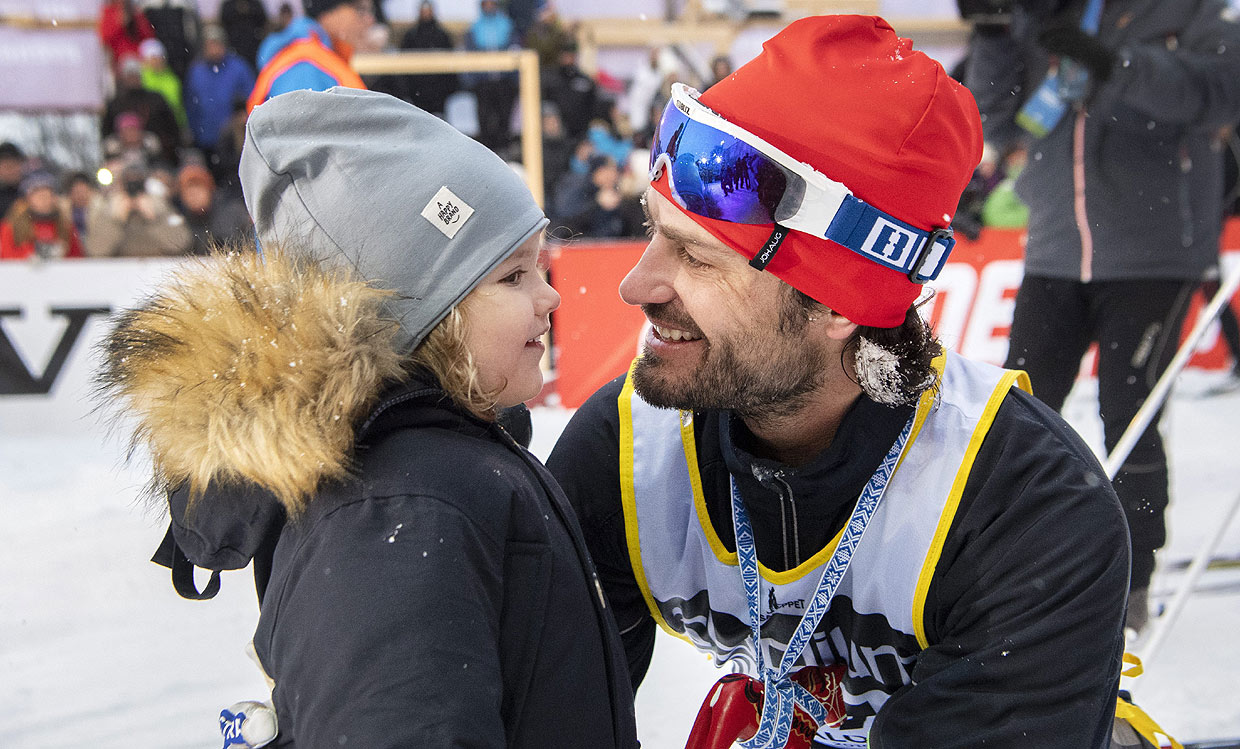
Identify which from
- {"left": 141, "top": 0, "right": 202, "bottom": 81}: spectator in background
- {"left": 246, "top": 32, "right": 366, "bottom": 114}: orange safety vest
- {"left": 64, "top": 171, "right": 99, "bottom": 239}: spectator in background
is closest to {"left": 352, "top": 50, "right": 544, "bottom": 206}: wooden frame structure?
{"left": 64, "top": 171, "right": 99, "bottom": 239}: spectator in background

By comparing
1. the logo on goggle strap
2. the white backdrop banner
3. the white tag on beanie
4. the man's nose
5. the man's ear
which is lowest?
the white backdrop banner

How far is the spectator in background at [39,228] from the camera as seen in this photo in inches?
220

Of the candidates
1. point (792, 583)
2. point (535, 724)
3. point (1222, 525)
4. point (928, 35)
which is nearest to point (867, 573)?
point (792, 583)

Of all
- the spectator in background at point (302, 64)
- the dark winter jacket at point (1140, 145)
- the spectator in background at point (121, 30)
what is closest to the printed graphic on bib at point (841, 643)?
the spectator in background at point (302, 64)

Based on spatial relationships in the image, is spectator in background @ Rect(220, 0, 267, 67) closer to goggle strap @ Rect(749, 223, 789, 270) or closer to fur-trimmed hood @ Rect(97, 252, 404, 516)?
goggle strap @ Rect(749, 223, 789, 270)

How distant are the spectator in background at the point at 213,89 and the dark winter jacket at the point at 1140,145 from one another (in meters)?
5.90

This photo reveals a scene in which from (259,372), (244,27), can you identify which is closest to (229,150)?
(244,27)

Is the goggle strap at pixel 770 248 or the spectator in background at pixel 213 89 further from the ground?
the goggle strap at pixel 770 248

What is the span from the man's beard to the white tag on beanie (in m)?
0.41

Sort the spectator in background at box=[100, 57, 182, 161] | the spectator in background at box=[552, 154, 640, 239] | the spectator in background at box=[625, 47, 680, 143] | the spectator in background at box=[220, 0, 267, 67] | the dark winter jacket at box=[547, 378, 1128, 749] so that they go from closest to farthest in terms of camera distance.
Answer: the dark winter jacket at box=[547, 378, 1128, 749]
the spectator in background at box=[552, 154, 640, 239]
the spectator in background at box=[100, 57, 182, 161]
the spectator in background at box=[220, 0, 267, 67]
the spectator in background at box=[625, 47, 680, 143]

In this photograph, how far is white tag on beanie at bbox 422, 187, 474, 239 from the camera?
1.20 metres

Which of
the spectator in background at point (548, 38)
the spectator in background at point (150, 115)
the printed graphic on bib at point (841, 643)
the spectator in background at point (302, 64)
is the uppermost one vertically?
the spectator in background at point (302, 64)

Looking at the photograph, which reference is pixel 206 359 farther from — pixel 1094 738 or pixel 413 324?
pixel 1094 738

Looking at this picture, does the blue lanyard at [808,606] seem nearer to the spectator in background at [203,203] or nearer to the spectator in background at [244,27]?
the spectator in background at [203,203]
